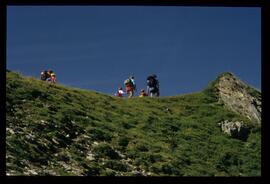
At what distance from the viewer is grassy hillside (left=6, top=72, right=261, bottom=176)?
2925 cm

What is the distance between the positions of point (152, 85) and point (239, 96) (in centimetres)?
875

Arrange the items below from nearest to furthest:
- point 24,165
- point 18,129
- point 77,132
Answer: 1. point 24,165
2. point 18,129
3. point 77,132

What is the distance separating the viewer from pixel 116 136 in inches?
1425

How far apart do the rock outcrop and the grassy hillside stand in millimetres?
1011

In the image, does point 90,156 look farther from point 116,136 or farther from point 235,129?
point 235,129

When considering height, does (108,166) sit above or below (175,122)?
below

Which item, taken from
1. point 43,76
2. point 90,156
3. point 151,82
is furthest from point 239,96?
point 90,156

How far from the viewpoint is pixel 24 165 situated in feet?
83.6

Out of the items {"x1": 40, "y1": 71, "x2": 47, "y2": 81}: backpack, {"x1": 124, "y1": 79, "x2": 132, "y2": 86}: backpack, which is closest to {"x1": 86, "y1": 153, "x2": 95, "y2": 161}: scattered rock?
{"x1": 124, "y1": 79, "x2": 132, "y2": 86}: backpack

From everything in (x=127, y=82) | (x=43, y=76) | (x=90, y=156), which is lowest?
Result: (x=90, y=156)
